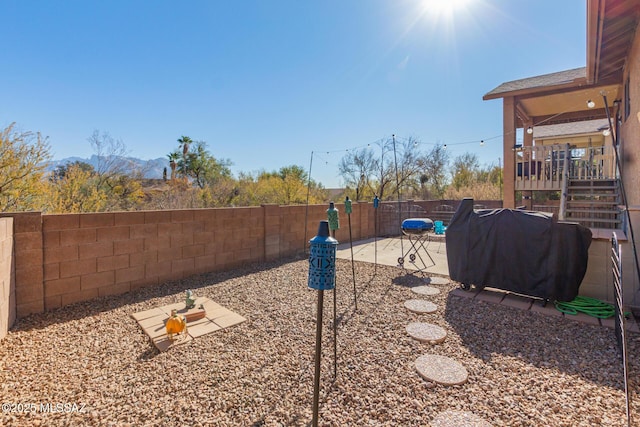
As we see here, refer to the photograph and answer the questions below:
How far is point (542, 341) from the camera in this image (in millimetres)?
2414

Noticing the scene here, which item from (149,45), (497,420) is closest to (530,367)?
(497,420)

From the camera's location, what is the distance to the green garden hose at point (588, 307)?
284 centimetres

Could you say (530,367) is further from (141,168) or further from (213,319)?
(141,168)

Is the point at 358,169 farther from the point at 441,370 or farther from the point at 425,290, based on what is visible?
the point at 441,370

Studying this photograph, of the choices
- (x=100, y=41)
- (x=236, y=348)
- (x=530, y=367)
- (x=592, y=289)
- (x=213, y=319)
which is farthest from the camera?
(x=100, y=41)

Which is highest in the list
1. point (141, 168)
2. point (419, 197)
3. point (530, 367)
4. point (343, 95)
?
point (343, 95)

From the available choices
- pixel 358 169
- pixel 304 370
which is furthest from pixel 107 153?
pixel 358 169

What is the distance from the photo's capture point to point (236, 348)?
2.31 metres

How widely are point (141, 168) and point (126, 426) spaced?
11.0 m

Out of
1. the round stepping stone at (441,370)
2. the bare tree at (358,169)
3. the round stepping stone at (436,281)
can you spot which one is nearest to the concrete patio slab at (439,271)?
the round stepping stone at (436,281)

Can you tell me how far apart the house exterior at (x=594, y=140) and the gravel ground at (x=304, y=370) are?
4.09ft

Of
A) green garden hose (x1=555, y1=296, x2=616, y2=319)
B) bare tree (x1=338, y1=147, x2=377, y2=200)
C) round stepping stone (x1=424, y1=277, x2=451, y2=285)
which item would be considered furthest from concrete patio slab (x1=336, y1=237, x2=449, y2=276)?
bare tree (x1=338, y1=147, x2=377, y2=200)

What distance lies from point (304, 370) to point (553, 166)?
7169 mm

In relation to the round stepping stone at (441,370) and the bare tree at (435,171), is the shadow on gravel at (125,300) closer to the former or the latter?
the round stepping stone at (441,370)
